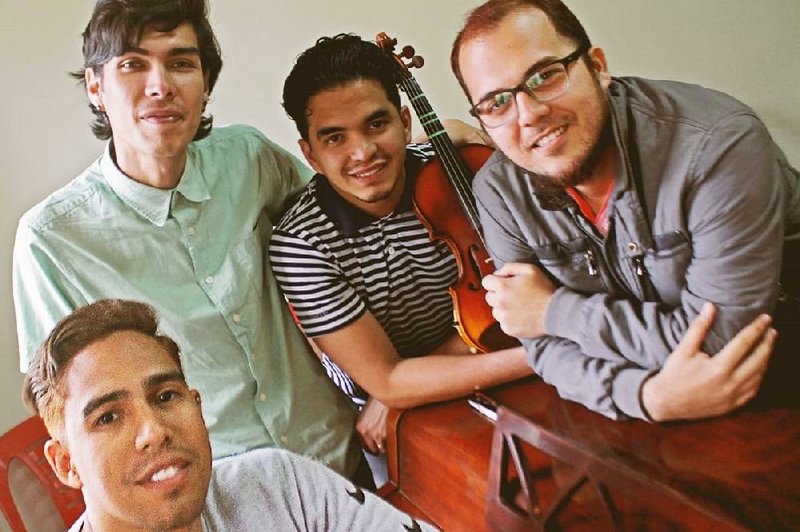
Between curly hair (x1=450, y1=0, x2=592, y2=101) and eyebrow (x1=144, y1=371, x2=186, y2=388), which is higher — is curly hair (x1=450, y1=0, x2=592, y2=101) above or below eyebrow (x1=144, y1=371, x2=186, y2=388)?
above

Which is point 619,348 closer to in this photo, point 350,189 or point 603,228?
point 603,228

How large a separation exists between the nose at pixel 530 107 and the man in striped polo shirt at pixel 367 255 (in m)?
0.32

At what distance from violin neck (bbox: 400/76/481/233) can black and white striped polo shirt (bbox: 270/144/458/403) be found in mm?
76

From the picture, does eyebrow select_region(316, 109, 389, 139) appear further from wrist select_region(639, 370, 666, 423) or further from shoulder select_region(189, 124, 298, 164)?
wrist select_region(639, 370, 666, 423)

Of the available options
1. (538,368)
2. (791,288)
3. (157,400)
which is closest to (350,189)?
(538,368)

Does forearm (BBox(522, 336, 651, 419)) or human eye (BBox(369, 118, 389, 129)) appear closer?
forearm (BBox(522, 336, 651, 419))

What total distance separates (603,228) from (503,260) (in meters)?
0.16

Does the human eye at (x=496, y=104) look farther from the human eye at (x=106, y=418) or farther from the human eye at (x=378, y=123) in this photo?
the human eye at (x=106, y=418)

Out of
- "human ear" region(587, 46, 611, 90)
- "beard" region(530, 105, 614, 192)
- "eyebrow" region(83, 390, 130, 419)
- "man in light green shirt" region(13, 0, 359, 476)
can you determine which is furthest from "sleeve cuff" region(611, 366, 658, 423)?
"eyebrow" region(83, 390, 130, 419)

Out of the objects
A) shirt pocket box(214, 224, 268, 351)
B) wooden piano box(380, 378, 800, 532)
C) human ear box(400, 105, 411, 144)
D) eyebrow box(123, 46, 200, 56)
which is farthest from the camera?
human ear box(400, 105, 411, 144)

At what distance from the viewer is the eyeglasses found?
0.82m

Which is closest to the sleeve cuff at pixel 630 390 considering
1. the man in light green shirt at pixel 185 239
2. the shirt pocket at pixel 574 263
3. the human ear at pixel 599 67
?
the shirt pocket at pixel 574 263

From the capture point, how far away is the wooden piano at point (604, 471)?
67cm

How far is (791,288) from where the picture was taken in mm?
807
